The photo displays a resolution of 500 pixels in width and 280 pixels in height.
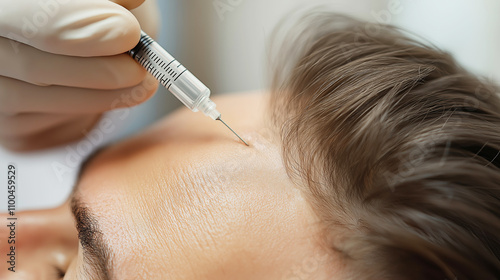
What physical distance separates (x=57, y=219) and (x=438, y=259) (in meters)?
0.63

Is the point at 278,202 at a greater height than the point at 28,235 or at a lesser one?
greater

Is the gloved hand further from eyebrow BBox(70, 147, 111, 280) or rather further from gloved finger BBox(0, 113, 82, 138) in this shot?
eyebrow BBox(70, 147, 111, 280)

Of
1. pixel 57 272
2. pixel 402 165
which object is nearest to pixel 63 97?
pixel 57 272

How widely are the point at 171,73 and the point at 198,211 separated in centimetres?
24

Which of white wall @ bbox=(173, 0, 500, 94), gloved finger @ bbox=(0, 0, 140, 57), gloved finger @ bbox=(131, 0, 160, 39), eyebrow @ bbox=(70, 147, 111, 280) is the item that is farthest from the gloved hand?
white wall @ bbox=(173, 0, 500, 94)

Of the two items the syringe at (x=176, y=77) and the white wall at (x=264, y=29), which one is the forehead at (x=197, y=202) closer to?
the syringe at (x=176, y=77)

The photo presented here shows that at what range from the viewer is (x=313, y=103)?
0.60m

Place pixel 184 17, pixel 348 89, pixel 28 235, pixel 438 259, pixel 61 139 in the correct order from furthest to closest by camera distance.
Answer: pixel 184 17 → pixel 61 139 → pixel 28 235 → pixel 348 89 → pixel 438 259

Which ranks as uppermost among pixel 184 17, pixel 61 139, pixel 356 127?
pixel 356 127

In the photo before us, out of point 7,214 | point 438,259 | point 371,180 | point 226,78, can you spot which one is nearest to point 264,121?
point 371,180

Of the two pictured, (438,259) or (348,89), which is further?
(348,89)

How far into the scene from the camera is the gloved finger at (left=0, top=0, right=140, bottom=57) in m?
0.61

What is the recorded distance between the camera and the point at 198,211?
1.74 ft

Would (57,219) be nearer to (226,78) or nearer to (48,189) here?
(48,189)
